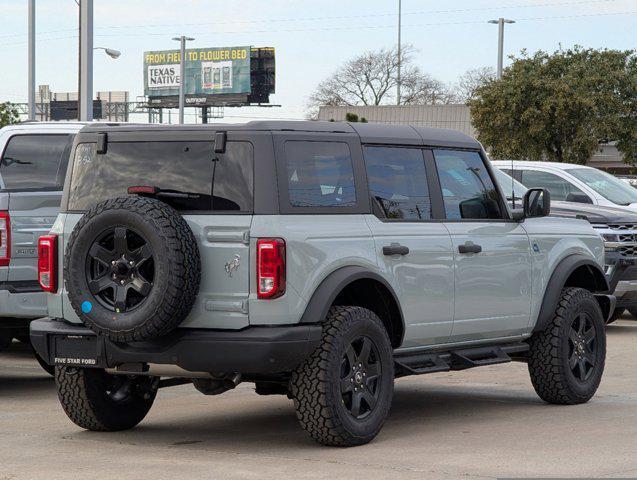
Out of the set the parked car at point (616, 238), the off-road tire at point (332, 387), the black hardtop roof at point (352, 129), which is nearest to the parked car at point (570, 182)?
the parked car at point (616, 238)

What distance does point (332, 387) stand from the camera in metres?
8.00

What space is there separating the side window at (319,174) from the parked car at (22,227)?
11.0ft

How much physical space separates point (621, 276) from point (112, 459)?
9.48 m

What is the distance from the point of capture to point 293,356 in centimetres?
784

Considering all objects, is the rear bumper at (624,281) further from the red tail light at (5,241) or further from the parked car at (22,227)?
the red tail light at (5,241)

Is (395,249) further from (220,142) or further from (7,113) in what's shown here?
(7,113)

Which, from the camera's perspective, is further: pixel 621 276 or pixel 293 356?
pixel 621 276

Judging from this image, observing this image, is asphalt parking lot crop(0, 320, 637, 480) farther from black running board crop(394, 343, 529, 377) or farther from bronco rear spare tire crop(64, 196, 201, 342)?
bronco rear spare tire crop(64, 196, 201, 342)

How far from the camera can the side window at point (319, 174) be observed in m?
Answer: 8.18

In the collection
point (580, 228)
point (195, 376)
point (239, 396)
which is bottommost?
point (239, 396)

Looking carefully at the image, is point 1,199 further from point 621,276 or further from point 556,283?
point 621,276

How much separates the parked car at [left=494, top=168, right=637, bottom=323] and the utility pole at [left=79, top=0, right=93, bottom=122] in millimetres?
6248

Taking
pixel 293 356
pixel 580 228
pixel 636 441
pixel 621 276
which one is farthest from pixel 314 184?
pixel 621 276

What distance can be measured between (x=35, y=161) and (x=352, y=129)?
3.98 m
